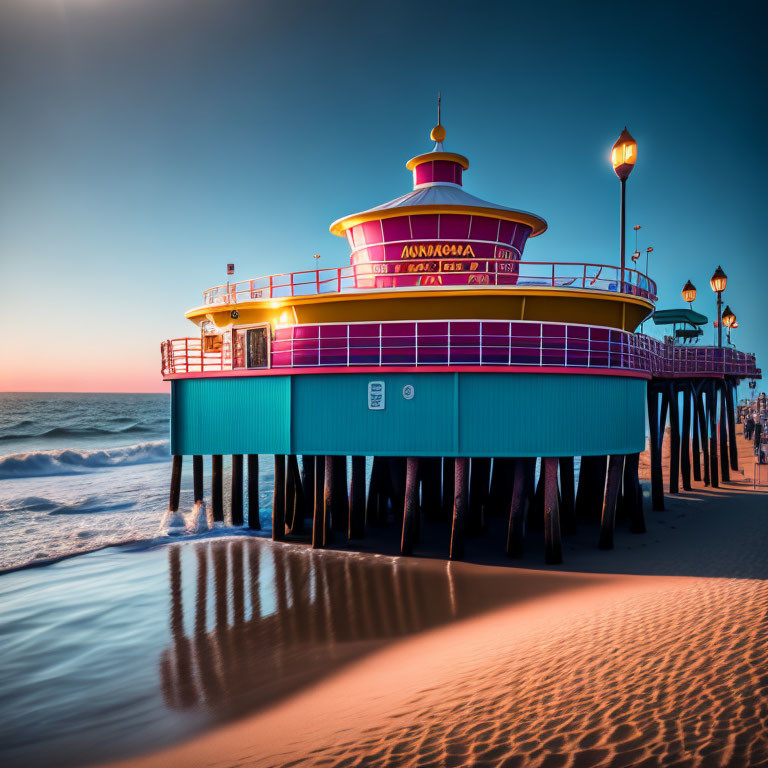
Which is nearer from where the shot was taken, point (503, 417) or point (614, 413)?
point (503, 417)

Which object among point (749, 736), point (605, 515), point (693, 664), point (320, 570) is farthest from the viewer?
point (605, 515)

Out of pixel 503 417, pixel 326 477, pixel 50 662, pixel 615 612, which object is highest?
pixel 503 417

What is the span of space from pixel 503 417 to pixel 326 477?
5.11m

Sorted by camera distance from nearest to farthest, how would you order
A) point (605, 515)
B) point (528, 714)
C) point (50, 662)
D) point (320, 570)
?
point (528, 714) → point (50, 662) → point (320, 570) → point (605, 515)

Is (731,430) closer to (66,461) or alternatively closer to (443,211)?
(443,211)

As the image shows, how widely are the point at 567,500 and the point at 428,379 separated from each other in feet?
23.9

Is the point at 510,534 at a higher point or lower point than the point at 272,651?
higher

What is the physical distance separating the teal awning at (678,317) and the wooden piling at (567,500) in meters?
13.3

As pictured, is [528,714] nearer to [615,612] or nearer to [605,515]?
[615,612]

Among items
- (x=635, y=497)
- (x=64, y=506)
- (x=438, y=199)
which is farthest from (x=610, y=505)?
(x=64, y=506)

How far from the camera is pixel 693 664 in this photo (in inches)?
270

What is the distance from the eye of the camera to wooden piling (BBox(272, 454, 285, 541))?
666 inches

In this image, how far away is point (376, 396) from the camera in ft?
49.5

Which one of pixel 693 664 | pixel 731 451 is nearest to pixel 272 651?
pixel 693 664
